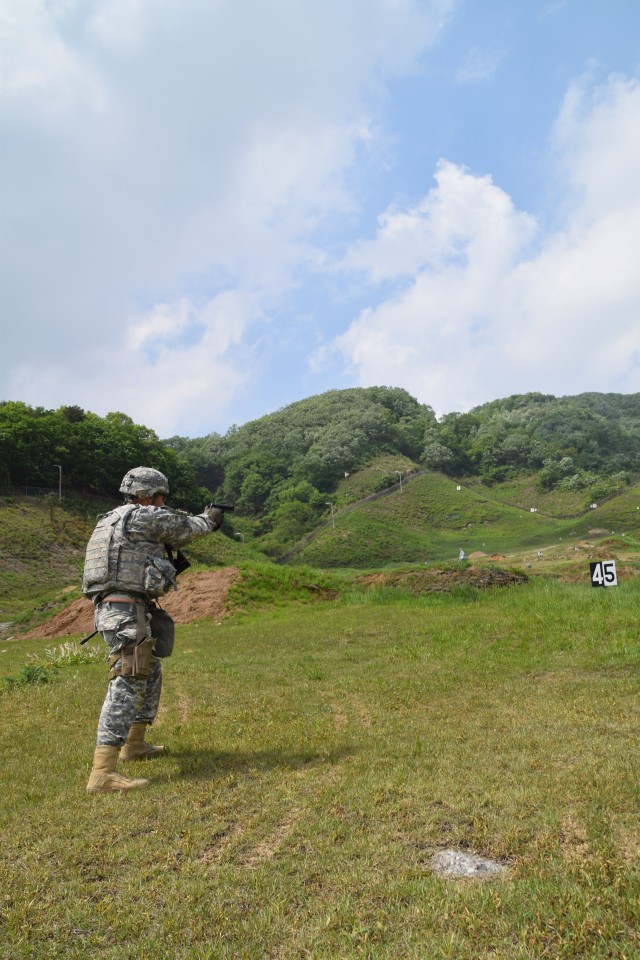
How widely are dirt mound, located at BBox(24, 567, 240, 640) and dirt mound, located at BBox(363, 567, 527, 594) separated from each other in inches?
233

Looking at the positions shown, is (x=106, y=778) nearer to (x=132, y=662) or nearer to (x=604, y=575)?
(x=132, y=662)

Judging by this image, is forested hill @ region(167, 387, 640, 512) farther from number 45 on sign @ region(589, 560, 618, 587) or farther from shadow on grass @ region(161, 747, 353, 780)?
shadow on grass @ region(161, 747, 353, 780)

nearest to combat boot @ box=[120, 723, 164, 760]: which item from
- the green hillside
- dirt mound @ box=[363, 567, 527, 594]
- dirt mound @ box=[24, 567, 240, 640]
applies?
dirt mound @ box=[363, 567, 527, 594]

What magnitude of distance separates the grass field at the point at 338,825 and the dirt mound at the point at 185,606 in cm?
1218

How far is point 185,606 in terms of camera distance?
21.3 metres

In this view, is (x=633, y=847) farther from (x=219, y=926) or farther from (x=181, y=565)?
(x=181, y=565)

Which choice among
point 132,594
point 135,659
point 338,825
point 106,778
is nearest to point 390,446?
point 132,594

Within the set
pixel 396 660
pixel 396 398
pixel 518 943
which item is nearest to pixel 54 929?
pixel 518 943

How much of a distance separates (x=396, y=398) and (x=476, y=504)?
5554cm

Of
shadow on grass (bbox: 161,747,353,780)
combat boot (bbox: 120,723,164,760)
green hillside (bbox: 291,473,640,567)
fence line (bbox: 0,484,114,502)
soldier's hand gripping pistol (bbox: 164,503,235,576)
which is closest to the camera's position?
shadow on grass (bbox: 161,747,353,780)

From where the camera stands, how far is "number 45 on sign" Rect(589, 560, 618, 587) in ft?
44.8

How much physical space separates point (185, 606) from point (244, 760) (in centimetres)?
1673

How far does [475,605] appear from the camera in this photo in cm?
1546

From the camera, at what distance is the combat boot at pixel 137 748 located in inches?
221
